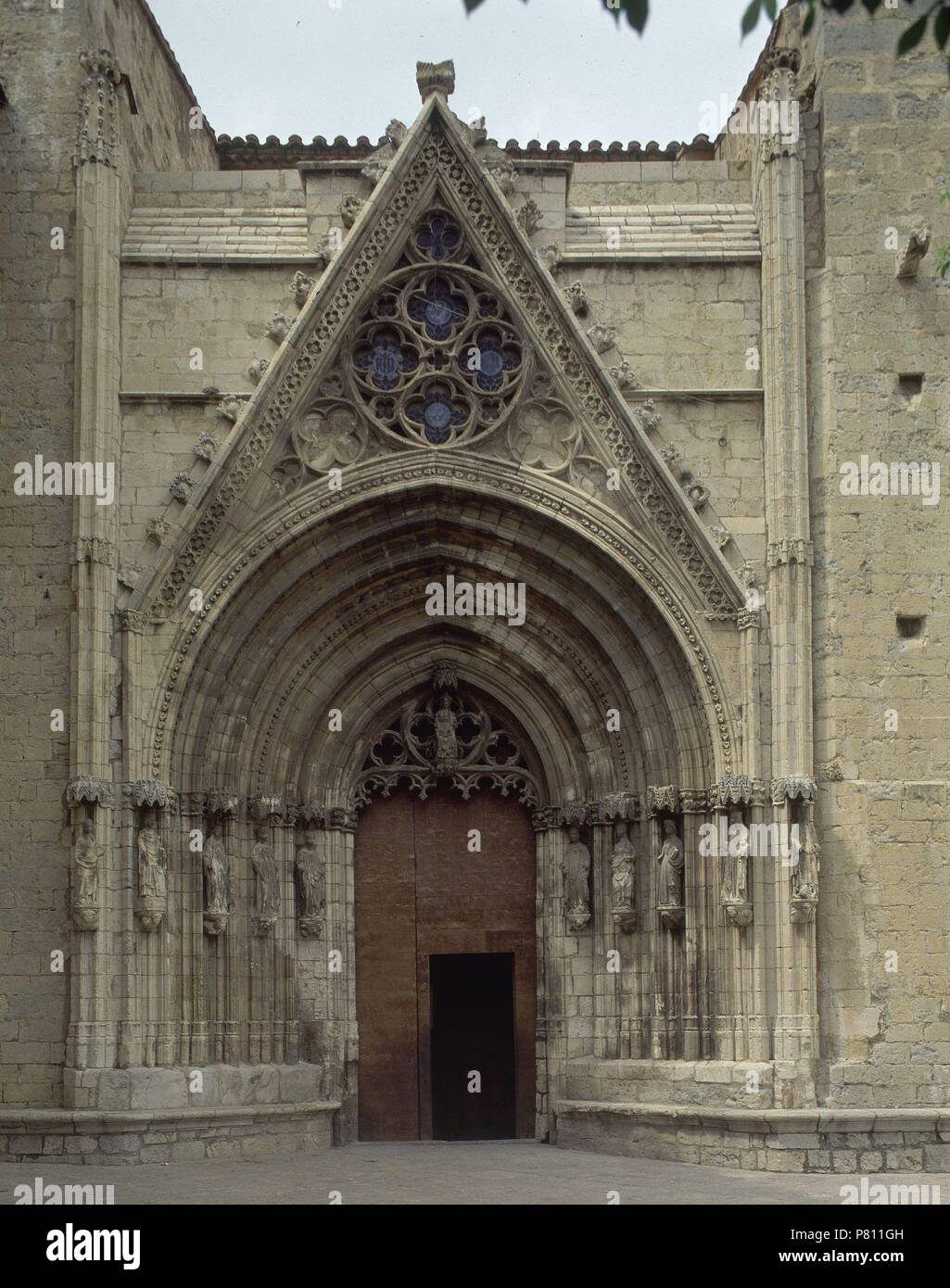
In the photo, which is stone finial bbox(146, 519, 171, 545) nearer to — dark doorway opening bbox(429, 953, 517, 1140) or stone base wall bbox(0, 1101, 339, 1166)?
dark doorway opening bbox(429, 953, 517, 1140)

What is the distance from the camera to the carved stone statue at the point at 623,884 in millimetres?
20109

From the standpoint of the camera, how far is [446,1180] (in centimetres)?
1697

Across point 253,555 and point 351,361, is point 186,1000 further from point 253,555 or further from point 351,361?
point 351,361

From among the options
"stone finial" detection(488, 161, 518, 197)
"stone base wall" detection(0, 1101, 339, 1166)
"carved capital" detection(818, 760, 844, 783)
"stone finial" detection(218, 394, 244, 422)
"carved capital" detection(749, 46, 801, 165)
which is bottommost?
"stone base wall" detection(0, 1101, 339, 1166)

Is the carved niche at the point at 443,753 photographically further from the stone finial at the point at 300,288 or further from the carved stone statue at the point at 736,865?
the stone finial at the point at 300,288

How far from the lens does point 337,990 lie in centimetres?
2070

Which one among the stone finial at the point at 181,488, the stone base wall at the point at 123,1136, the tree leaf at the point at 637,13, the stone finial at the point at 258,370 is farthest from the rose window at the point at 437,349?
the tree leaf at the point at 637,13

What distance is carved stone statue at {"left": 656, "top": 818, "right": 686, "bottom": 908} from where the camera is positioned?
773 inches

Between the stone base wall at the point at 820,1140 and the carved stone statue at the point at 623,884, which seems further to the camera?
the carved stone statue at the point at 623,884

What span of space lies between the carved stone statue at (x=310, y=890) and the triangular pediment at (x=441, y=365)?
11.9 feet

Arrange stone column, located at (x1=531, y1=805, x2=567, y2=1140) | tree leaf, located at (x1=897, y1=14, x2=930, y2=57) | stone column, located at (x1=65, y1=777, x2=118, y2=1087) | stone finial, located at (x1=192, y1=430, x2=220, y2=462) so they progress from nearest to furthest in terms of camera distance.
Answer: tree leaf, located at (x1=897, y1=14, x2=930, y2=57) < stone column, located at (x1=65, y1=777, x2=118, y2=1087) < stone finial, located at (x1=192, y1=430, x2=220, y2=462) < stone column, located at (x1=531, y1=805, x2=567, y2=1140)

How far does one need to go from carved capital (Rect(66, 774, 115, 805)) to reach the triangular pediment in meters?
2.94

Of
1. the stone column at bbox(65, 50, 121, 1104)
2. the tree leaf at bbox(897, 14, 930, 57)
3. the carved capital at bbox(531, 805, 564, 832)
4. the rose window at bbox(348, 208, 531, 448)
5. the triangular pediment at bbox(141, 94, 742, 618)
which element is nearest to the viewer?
the tree leaf at bbox(897, 14, 930, 57)

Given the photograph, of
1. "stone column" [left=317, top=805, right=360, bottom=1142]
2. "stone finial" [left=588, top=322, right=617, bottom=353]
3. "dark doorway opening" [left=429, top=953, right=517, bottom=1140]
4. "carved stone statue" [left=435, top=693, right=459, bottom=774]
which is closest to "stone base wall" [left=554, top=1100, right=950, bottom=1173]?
"dark doorway opening" [left=429, top=953, right=517, bottom=1140]
